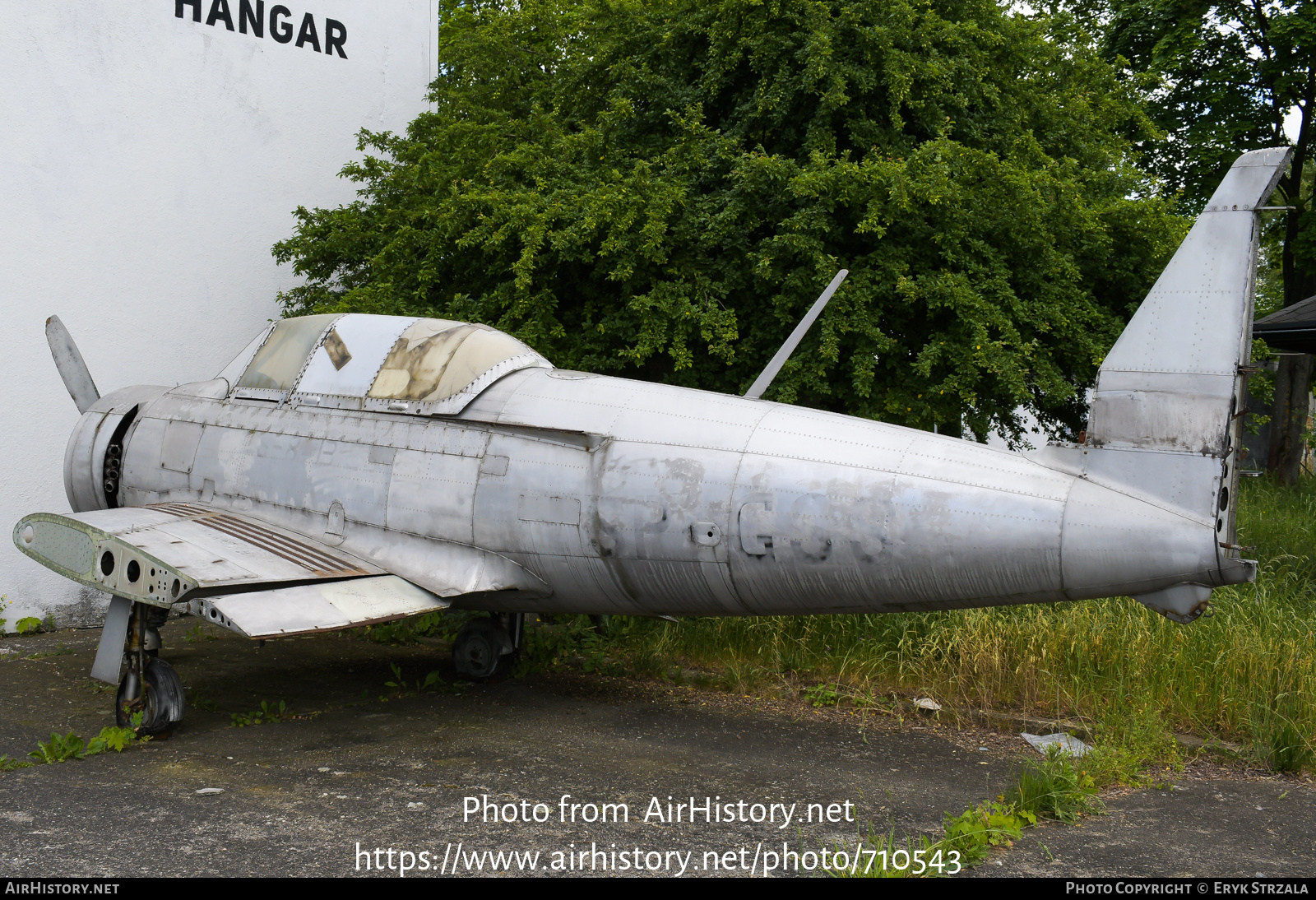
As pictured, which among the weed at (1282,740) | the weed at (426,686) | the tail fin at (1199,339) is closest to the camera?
the tail fin at (1199,339)

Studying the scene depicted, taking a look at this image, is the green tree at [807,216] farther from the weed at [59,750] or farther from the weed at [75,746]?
the weed at [59,750]

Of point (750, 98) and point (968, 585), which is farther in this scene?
point (750, 98)

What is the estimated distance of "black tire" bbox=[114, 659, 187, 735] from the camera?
589 centimetres

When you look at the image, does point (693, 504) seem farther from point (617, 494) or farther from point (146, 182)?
point (146, 182)

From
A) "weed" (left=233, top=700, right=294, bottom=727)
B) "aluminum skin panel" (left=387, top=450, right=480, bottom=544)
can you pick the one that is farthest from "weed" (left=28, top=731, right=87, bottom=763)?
"aluminum skin panel" (left=387, top=450, right=480, bottom=544)

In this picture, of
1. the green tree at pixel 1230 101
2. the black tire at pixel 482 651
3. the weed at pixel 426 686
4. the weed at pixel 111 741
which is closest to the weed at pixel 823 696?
the black tire at pixel 482 651

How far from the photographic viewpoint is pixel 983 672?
6.69 meters

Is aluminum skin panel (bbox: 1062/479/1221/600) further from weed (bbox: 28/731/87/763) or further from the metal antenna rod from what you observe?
weed (bbox: 28/731/87/763)

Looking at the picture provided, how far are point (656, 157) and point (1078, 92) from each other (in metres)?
4.16

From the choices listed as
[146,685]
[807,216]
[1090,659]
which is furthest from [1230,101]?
[146,685]

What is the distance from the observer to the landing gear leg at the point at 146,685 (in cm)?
589

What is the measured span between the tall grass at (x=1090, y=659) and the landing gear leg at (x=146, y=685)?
3.43 meters

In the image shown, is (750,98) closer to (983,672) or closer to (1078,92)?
(1078,92)
